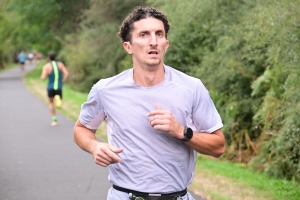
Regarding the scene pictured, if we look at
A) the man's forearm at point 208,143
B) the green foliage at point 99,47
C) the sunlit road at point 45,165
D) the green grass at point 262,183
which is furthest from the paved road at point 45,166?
the green foliage at point 99,47

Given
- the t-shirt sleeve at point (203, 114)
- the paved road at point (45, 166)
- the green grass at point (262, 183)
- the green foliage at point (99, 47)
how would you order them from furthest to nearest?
1. the green foliage at point (99, 47)
2. the paved road at point (45, 166)
3. the green grass at point (262, 183)
4. the t-shirt sleeve at point (203, 114)

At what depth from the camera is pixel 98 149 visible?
10.8 ft

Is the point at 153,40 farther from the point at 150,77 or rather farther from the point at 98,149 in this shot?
the point at 98,149

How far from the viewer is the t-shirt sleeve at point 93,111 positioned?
357 cm

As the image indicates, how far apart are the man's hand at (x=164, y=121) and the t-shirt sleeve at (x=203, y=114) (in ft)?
0.78

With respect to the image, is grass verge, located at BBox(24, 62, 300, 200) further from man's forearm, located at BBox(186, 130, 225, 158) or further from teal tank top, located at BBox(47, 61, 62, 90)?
teal tank top, located at BBox(47, 61, 62, 90)

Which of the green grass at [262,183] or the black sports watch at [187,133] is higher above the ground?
the black sports watch at [187,133]

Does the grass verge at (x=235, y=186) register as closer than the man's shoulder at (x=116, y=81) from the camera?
No

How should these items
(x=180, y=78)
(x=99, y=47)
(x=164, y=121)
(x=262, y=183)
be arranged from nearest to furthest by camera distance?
(x=164, y=121) → (x=180, y=78) → (x=262, y=183) → (x=99, y=47)

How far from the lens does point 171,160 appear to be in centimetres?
337

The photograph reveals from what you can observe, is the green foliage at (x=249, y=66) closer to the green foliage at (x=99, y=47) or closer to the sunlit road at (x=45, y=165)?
the sunlit road at (x=45, y=165)

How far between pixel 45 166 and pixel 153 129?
24.2 feet

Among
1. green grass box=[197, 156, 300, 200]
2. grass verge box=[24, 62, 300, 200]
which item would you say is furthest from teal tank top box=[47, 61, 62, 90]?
grass verge box=[24, 62, 300, 200]

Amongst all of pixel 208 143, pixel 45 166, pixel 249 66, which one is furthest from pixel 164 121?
pixel 249 66
